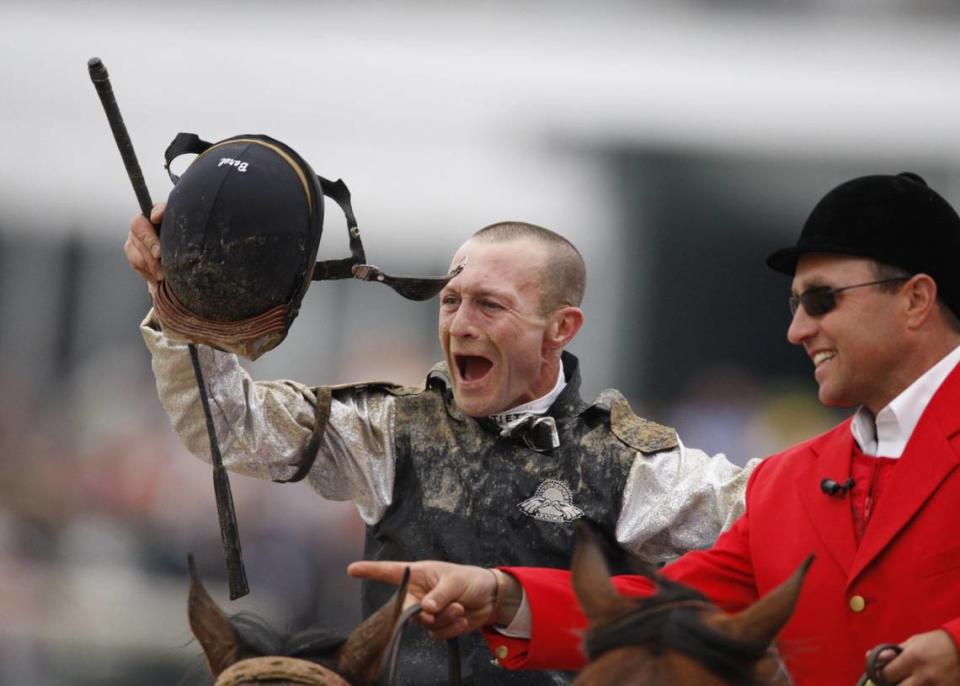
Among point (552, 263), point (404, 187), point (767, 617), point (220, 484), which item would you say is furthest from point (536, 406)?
point (404, 187)

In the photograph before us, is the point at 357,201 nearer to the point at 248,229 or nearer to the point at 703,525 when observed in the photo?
the point at 703,525

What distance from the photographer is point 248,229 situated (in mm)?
3615

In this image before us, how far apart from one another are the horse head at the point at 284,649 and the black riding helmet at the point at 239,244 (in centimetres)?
68

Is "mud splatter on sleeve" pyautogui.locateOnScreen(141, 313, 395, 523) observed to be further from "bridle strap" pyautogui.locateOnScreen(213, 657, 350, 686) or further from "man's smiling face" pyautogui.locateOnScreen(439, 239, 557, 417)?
"bridle strap" pyautogui.locateOnScreen(213, 657, 350, 686)

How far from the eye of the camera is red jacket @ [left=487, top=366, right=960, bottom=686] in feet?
11.7

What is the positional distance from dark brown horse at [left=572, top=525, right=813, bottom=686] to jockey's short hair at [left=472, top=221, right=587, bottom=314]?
7.13ft

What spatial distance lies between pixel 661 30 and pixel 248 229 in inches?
387

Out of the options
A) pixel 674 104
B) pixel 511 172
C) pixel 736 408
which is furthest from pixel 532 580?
pixel 674 104

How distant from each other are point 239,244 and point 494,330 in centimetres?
134

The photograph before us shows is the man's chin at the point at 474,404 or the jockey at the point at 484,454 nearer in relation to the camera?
the jockey at the point at 484,454

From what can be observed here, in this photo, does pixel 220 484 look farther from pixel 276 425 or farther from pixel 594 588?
pixel 594 588

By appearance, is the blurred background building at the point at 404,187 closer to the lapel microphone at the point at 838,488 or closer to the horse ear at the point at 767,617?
the lapel microphone at the point at 838,488

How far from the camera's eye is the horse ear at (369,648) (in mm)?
3100

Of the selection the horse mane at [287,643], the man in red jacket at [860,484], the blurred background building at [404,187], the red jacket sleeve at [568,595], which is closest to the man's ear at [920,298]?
the man in red jacket at [860,484]
